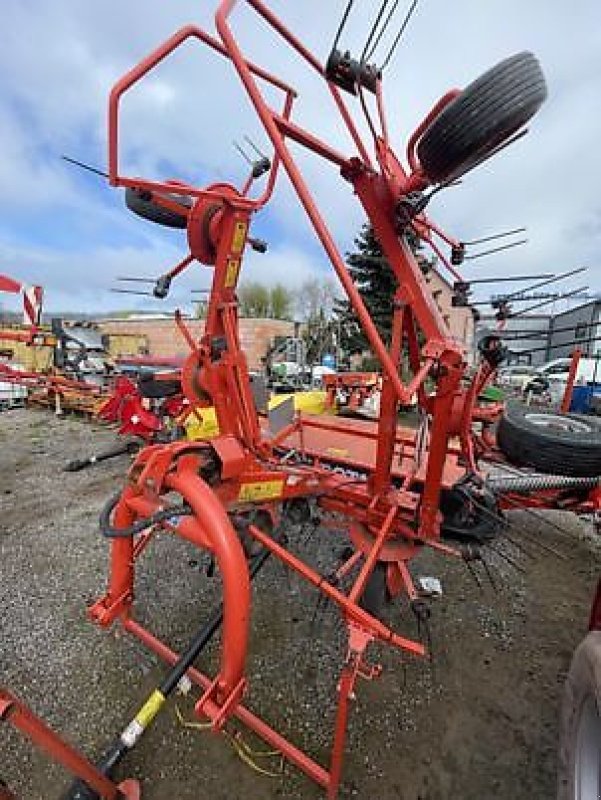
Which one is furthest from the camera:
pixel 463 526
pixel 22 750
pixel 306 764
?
pixel 463 526

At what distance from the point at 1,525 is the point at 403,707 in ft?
13.4

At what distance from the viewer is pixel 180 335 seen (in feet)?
65.0

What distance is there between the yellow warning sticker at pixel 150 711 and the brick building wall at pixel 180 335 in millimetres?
15064

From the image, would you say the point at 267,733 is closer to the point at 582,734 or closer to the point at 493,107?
the point at 582,734

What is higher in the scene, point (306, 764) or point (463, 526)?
point (463, 526)

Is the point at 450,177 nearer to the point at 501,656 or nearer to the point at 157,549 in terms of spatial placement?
the point at 501,656

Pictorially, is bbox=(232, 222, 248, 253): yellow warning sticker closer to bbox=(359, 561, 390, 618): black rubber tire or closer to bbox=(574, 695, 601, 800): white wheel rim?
bbox=(359, 561, 390, 618): black rubber tire

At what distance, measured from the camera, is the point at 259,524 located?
2.81 metres

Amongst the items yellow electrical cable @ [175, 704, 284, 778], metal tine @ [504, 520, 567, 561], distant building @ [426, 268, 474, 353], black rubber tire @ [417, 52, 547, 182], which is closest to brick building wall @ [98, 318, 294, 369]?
distant building @ [426, 268, 474, 353]

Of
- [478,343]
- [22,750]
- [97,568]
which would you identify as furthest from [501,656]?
[97,568]

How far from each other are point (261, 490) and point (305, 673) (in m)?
1.24

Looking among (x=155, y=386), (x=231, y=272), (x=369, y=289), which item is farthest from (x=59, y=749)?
(x=369, y=289)

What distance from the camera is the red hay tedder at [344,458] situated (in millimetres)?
1727

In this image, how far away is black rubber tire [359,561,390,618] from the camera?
2.81 m
